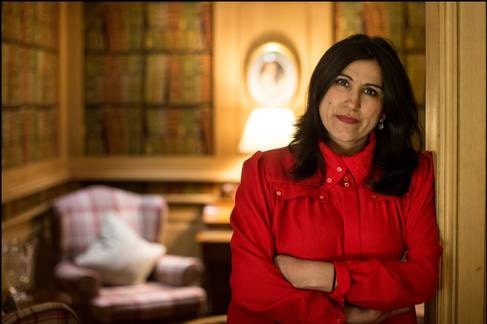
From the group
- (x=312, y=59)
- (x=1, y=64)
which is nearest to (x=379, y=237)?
(x=1, y=64)

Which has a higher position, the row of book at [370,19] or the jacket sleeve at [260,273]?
the row of book at [370,19]

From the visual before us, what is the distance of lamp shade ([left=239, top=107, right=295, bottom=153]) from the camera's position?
16.1 ft

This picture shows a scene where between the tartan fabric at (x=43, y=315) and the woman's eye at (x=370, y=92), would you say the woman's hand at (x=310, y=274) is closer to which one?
the woman's eye at (x=370, y=92)

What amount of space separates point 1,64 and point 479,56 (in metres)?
2.98

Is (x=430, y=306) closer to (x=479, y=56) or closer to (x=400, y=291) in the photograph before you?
(x=400, y=291)

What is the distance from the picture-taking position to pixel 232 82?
5.27 metres

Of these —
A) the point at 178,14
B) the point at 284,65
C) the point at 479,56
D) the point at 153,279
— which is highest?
the point at 178,14

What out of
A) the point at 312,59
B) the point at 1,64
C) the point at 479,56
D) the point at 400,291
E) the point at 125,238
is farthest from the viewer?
the point at 312,59

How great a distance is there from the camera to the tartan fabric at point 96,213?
15.4ft

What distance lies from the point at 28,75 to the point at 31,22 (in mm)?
305

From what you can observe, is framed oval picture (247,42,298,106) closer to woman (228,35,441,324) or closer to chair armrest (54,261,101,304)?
chair armrest (54,261,101,304)

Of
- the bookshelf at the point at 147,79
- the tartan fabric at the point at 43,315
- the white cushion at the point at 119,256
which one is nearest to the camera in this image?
the tartan fabric at the point at 43,315

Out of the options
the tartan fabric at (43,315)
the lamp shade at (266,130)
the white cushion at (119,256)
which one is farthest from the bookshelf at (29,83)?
the tartan fabric at (43,315)

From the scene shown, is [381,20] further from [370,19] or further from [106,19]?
[106,19]
